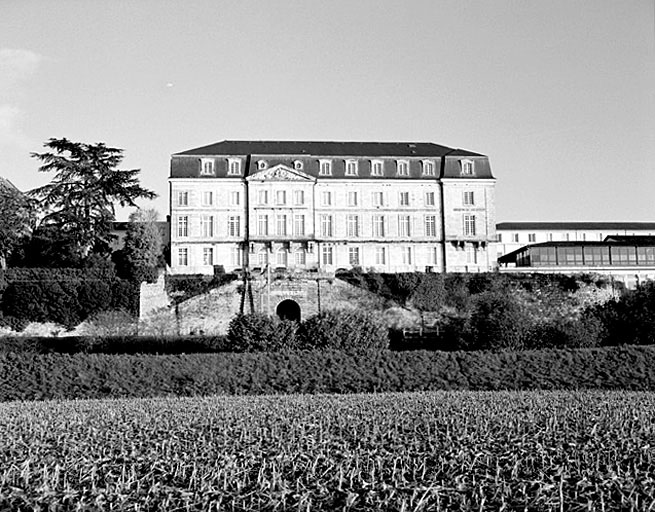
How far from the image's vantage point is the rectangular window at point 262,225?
5903 cm

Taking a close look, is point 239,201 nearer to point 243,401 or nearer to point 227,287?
point 227,287

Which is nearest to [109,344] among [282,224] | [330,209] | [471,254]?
[282,224]

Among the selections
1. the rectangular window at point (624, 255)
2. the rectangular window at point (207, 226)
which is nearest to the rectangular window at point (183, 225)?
the rectangular window at point (207, 226)

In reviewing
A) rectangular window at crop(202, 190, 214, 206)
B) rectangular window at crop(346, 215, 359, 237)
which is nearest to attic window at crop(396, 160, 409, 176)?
rectangular window at crop(346, 215, 359, 237)

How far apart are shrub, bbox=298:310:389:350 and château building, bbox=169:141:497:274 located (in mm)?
31056

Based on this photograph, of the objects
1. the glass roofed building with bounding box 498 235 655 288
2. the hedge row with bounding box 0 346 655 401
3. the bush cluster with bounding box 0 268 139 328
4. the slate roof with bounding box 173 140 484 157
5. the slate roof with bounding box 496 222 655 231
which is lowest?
the hedge row with bounding box 0 346 655 401

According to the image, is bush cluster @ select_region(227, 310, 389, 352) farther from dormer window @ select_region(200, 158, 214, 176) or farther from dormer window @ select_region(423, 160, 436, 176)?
dormer window @ select_region(423, 160, 436, 176)

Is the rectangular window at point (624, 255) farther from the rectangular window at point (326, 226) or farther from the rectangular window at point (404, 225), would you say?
the rectangular window at point (326, 226)

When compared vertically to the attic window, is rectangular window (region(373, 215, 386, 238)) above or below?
below

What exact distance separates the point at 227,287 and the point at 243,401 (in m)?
29.7

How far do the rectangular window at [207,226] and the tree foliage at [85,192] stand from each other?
5780 mm

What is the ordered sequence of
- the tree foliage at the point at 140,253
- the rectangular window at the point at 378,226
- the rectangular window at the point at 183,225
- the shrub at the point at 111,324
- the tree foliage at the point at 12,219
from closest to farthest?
the shrub at the point at 111,324 → the tree foliage at the point at 12,219 → the tree foliage at the point at 140,253 → the rectangular window at the point at 183,225 → the rectangular window at the point at 378,226

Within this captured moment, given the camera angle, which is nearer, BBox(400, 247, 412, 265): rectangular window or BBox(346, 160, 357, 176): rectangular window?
BBox(400, 247, 412, 265): rectangular window

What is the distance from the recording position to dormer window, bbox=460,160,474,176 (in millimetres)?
61344
